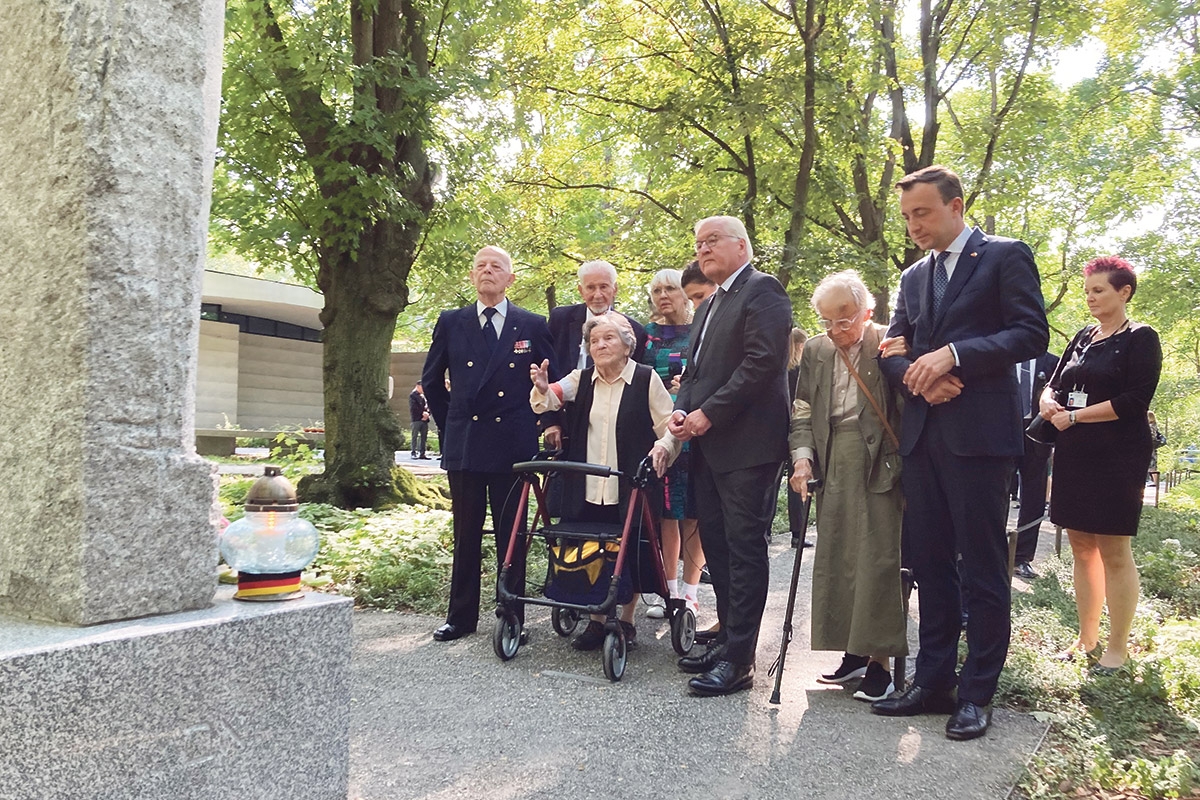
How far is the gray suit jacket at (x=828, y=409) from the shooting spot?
169 inches

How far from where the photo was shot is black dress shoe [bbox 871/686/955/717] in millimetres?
3959

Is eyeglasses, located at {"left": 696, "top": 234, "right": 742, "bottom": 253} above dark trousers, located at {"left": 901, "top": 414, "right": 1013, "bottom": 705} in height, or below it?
above

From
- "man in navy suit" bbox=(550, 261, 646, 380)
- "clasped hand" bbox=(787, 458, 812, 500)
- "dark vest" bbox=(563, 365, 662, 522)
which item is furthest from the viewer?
"man in navy suit" bbox=(550, 261, 646, 380)

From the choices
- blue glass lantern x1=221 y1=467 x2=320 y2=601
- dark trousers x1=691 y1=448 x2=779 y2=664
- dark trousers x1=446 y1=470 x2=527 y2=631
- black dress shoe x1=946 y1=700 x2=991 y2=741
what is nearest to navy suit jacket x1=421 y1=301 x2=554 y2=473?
dark trousers x1=446 y1=470 x2=527 y2=631

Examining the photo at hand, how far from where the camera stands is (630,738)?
3.62 m

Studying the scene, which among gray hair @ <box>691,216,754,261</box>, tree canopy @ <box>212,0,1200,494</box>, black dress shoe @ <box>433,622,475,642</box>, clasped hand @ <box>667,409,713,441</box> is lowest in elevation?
black dress shoe @ <box>433,622,475,642</box>

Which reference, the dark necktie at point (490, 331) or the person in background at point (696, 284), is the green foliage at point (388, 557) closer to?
the dark necktie at point (490, 331)

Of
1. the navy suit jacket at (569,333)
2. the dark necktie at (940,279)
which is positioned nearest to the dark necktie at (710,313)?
the dark necktie at (940,279)

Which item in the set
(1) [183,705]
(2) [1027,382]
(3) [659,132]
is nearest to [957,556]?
(1) [183,705]

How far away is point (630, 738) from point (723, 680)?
2.52 feet

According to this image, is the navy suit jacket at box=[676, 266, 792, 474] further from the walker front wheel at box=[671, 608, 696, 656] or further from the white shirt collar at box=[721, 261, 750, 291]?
the walker front wheel at box=[671, 608, 696, 656]

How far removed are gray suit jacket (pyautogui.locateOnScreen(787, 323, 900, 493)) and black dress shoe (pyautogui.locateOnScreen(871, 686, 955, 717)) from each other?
931 mm

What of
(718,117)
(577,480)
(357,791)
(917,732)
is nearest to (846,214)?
(718,117)

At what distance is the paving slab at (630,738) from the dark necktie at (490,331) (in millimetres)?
1780
